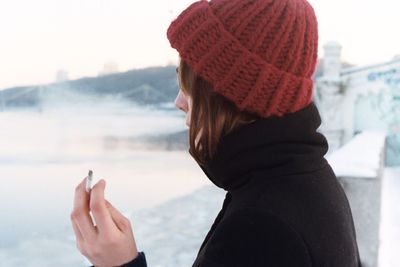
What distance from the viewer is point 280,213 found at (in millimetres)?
834

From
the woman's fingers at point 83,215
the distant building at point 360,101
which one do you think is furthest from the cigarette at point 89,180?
the distant building at point 360,101

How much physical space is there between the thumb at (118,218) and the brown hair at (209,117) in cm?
21

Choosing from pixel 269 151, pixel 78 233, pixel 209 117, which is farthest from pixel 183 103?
pixel 78 233

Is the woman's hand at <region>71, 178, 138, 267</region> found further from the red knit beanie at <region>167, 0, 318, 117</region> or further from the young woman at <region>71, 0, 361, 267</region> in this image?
the red knit beanie at <region>167, 0, 318, 117</region>

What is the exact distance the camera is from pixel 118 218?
1021mm

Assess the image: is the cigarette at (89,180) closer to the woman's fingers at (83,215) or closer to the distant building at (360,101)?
the woman's fingers at (83,215)

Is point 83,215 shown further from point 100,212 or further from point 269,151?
point 269,151

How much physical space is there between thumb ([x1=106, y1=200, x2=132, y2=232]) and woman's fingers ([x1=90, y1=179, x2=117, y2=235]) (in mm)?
17

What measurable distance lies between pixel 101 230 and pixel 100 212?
0.12 feet

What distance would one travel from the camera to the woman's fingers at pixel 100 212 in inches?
38.8

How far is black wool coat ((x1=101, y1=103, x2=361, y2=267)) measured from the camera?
0.82 metres

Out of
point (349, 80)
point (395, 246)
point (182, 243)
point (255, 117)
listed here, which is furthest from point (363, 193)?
point (349, 80)

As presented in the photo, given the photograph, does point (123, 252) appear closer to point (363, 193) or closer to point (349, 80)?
point (363, 193)

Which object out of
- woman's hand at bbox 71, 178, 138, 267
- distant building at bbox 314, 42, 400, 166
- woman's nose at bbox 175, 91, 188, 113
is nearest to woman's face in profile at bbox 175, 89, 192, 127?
woman's nose at bbox 175, 91, 188, 113
